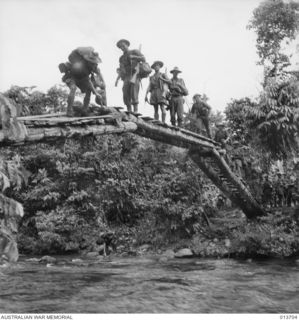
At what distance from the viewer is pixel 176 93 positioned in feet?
38.3

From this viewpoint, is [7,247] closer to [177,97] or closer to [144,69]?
[144,69]

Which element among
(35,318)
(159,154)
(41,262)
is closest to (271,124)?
(159,154)

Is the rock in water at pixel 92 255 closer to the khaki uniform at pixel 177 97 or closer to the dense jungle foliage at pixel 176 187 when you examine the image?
the dense jungle foliage at pixel 176 187

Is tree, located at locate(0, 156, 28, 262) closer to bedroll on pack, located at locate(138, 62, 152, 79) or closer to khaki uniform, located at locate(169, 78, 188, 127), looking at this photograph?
bedroll on pack, located at locate(138, 62, 152, 79)

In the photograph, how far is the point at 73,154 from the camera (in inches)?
614

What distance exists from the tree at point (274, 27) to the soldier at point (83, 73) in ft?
27.5

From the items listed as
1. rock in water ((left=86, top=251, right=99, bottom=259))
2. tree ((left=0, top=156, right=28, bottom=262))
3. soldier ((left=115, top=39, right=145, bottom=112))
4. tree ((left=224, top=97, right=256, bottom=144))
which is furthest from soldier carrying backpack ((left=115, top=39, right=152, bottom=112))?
tree ((left=0, top=156, right=28, bottom=262))

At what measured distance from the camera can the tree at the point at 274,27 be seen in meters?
15.1

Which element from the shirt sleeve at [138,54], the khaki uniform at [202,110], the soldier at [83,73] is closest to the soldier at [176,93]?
the khaki uniform at [202,110]

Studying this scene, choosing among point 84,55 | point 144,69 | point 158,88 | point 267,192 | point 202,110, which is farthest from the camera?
point 267,192

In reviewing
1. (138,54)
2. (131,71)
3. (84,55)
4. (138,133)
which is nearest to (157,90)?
(131,71)

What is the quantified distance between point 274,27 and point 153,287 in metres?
12.5

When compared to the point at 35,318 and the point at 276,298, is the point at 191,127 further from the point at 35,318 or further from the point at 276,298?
the point at 35,318

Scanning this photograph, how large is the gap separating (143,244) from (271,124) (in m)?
5.52
